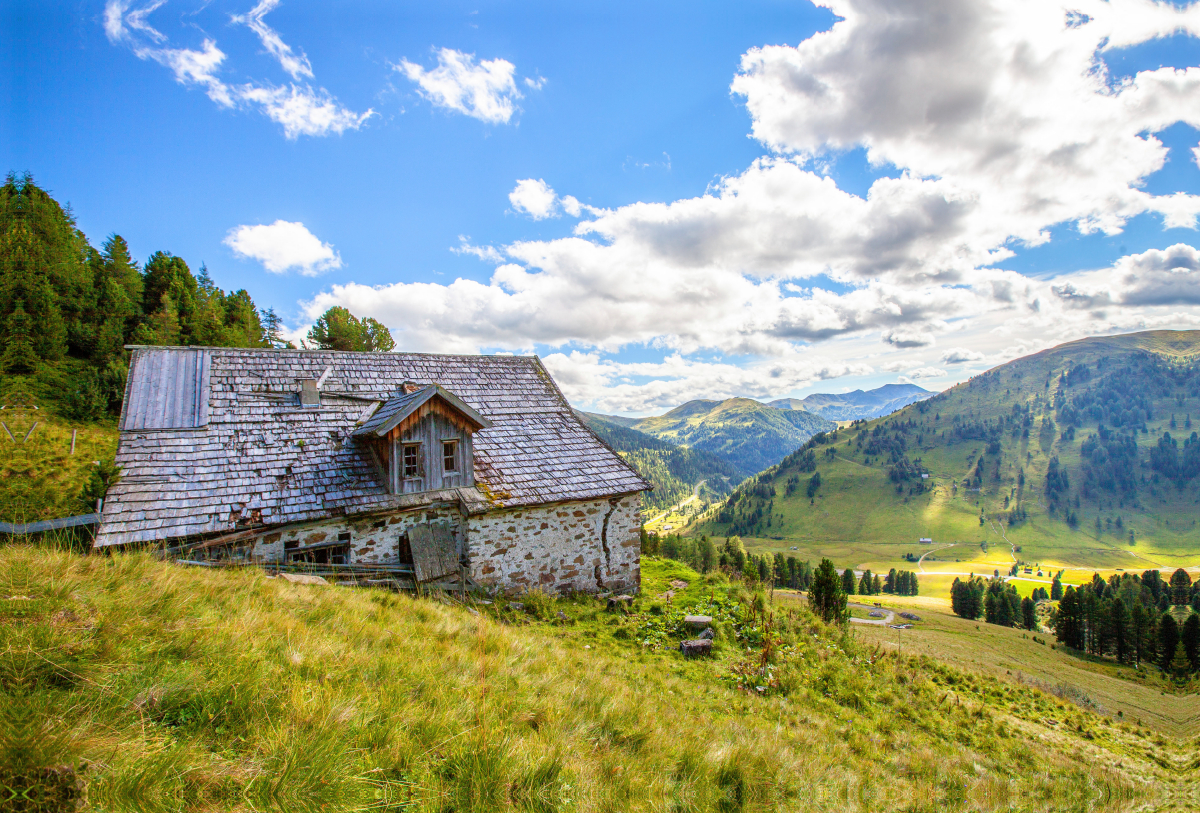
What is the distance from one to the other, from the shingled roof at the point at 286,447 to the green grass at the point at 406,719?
4.44m

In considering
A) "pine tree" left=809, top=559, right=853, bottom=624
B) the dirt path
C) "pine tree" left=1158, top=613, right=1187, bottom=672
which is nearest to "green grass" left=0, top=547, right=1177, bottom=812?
"pine tree" left=809, top=559, right=853, bottom=624

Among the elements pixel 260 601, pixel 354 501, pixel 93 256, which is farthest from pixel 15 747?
pixel 93 256

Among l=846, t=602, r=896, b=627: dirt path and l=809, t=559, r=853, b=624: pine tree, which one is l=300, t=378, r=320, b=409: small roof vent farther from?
l=846, t=602, r=896, b=627: dirt path

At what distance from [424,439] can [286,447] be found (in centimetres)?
385

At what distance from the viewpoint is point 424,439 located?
1398 centimetres

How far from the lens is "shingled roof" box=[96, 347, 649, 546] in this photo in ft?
37.8

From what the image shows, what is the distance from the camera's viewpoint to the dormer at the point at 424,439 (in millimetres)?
13539

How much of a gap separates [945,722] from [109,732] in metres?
14.2

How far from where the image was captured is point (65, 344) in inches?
1170

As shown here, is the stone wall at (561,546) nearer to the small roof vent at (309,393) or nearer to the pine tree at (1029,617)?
the small roof vent at (309,393)

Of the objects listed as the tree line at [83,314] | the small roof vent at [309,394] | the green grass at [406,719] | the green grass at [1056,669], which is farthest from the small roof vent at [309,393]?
the green grass at [1056,669]

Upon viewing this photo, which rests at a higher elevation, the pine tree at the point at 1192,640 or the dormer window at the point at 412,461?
the dormer window at the point at 412,461

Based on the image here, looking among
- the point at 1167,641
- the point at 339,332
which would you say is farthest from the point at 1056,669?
the point at 339,332

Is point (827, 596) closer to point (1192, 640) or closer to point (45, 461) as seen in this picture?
point (45, 461)
